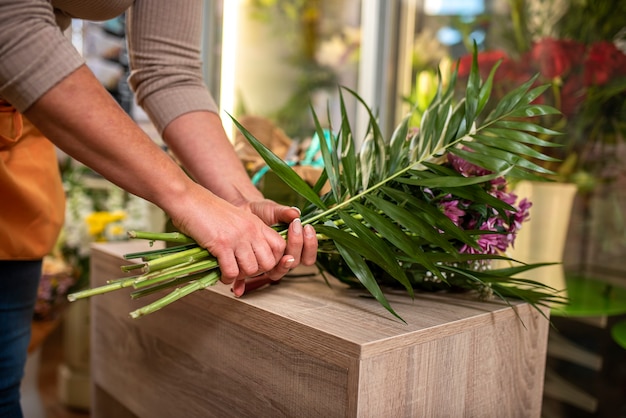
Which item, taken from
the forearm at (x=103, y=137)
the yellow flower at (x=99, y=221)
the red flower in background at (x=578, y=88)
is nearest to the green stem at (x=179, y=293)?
the forearm at (x=103, y=137)

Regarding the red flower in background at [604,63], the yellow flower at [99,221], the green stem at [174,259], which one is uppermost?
the red flower in background at [604,63]

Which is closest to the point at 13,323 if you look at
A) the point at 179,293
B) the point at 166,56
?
the point at 179,293

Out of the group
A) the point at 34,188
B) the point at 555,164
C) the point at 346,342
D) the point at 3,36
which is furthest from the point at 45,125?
the point at 555,164

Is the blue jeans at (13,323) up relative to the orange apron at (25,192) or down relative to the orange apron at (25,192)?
down

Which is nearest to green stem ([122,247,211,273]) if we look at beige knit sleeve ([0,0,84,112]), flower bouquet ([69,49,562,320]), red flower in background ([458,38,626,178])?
flower bouquet ([69,49,562,320])

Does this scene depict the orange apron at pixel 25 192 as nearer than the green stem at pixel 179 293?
No

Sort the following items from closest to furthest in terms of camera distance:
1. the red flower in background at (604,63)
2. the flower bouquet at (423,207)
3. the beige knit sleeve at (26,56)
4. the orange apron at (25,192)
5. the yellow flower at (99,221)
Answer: the beige knit sleeve at (26,56) < the flower bouquet at (423,207) < the orange apron at (25,192) < the red flower in background at (604,63) < the yellow flower at (99,221)

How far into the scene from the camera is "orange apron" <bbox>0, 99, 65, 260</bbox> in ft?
2.96

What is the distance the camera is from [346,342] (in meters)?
0.67

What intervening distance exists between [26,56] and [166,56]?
0.35 metres

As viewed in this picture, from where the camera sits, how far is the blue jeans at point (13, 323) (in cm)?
93

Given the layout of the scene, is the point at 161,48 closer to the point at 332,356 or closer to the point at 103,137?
the point at 103,137

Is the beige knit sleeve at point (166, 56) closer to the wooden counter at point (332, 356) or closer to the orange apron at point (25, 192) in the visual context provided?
the orange apron at point (25, 192)

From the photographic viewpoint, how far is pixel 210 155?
95 centimetres
